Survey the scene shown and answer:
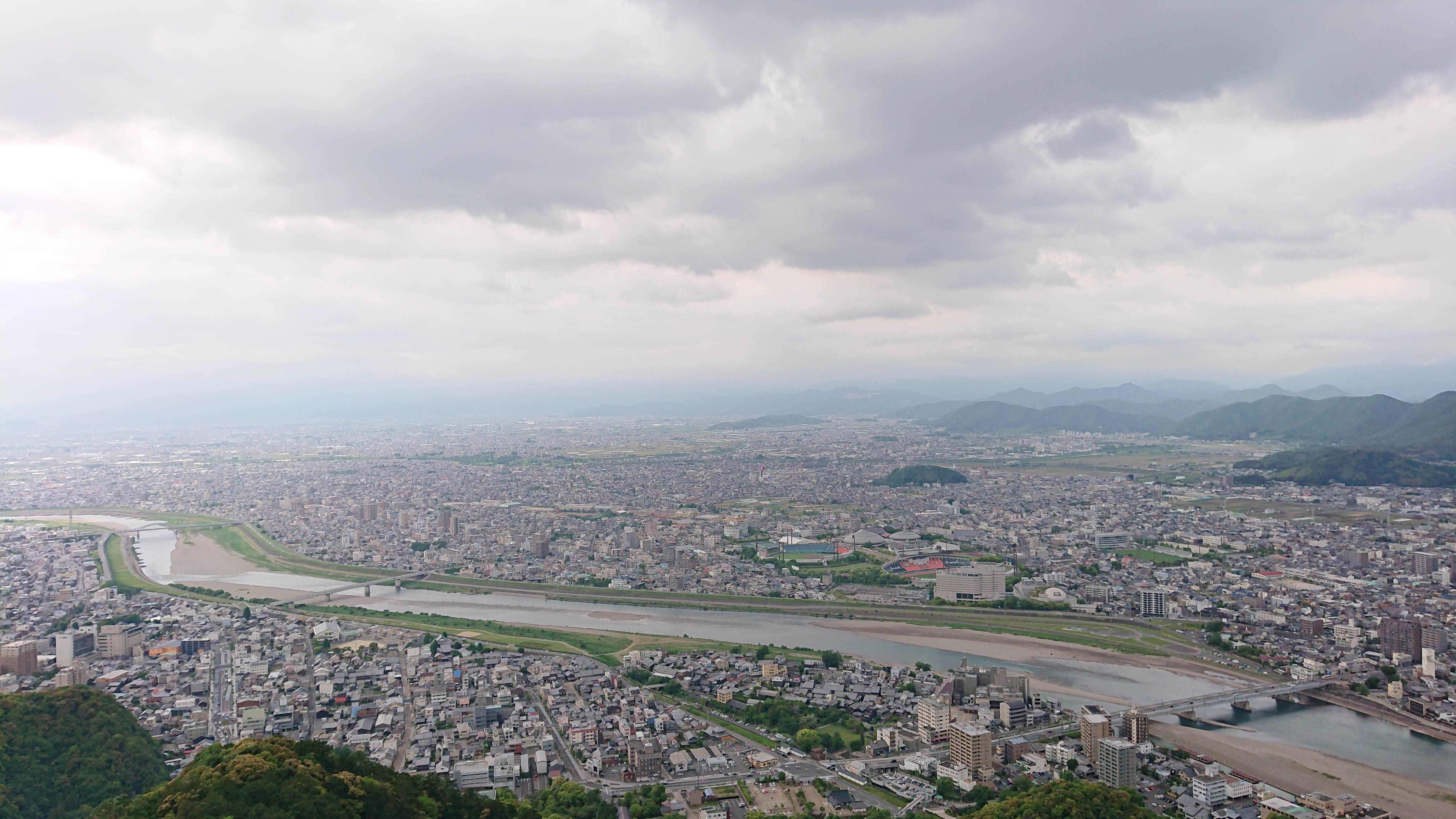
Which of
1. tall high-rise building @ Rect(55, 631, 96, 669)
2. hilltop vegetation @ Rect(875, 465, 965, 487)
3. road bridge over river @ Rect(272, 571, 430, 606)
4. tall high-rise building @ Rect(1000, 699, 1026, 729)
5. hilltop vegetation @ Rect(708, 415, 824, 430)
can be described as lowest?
road bridge over river @ Rect(272, 571, 430, 606)

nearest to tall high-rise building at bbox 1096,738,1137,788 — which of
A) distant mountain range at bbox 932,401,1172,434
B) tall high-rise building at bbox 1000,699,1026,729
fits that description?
tall high-rise building at bbox 1000,699,1026,729

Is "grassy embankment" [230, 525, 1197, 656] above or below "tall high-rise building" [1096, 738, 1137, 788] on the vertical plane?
below

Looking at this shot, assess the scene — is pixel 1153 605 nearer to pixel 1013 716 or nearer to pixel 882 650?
pixel 882 650

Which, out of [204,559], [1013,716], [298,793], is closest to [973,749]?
[1013,716]

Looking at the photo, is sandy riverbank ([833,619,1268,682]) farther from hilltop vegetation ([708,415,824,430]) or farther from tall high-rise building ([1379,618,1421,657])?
hilltop vegetation ([708,415,824,430])

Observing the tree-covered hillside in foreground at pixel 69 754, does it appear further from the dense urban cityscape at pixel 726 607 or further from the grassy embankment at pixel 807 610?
the grassy embankment at pixel 807 610

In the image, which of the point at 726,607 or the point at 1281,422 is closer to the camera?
the point at 726,607
